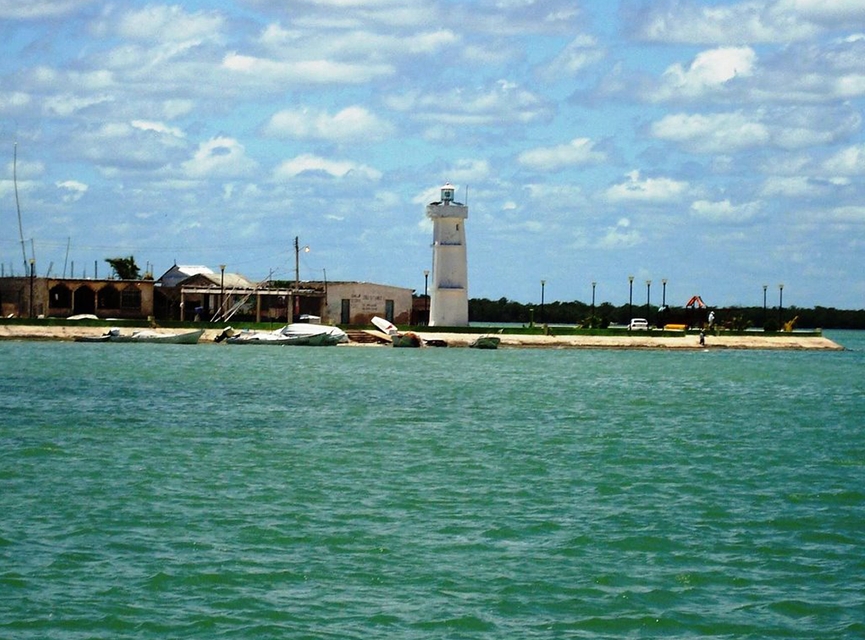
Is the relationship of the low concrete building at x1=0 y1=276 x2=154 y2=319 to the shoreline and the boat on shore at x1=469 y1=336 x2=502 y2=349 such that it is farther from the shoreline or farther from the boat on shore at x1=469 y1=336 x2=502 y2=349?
the boat on shore at x1=469 y1=336 x2=502 y2=349

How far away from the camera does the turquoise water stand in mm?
14969

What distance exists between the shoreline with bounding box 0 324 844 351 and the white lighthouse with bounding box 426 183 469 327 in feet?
8.38

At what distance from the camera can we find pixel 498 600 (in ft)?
51.2

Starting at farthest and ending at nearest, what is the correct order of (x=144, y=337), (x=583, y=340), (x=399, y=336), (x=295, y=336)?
→ (x=583, y=340), (x=399, y=336), (x=144, y=337), (x=295, y=336)

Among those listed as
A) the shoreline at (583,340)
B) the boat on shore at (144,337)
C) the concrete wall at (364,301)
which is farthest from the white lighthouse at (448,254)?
the boat on shore at (144,337)

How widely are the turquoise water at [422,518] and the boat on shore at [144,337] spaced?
39.4 metres

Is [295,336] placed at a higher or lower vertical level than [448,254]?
lower

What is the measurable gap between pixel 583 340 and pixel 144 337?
31.1 m

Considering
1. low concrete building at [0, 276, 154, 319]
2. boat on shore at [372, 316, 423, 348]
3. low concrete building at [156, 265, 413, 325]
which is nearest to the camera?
boat on shore at [372, 316, 423, 348]

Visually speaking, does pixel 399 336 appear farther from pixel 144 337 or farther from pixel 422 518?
pixel 422 518

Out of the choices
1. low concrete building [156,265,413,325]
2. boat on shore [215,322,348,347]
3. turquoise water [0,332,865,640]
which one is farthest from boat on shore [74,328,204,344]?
turquoise water [0,332,865,640]

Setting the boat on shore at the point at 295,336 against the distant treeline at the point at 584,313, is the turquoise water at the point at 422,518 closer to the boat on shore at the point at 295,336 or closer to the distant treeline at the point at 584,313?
the boat on shore at the point at 295,336

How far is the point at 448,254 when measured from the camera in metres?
87.4

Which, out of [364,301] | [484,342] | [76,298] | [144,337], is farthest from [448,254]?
[76,298]
